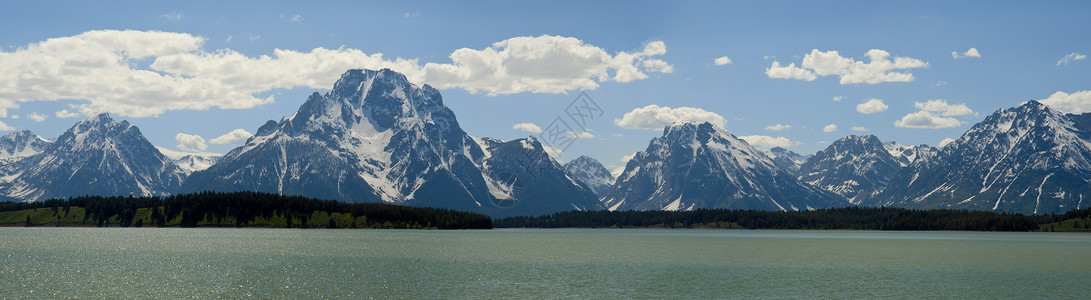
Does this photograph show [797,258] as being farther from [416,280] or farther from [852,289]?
[416,280]

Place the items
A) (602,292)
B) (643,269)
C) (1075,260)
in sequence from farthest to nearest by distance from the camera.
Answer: (1075,260)
(643,269)
(602,292)

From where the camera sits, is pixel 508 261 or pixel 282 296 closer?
pixel 282 296

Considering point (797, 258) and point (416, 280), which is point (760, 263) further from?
point (416, 280)

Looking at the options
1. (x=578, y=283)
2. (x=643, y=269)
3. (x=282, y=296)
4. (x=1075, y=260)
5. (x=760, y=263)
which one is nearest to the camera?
(x=282, y=296)

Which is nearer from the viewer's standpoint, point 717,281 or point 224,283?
point 224,283

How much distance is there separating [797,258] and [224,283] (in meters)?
101

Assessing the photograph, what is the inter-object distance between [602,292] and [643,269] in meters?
33.0

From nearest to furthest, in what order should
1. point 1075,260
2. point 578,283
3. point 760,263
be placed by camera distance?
point 578,283
point 760,263
point 1075,260

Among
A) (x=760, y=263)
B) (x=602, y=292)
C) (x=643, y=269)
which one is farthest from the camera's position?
(x=760, y=263)

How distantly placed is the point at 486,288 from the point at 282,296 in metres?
21.1

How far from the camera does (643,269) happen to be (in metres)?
→ 114

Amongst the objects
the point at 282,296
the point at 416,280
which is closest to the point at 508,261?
the point at 416,280

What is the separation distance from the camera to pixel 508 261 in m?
131

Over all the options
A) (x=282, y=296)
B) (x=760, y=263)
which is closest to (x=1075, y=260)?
(x=760, y=263)
